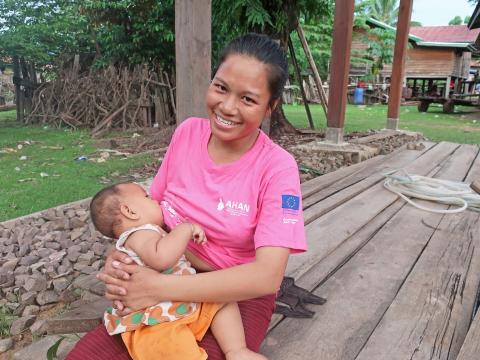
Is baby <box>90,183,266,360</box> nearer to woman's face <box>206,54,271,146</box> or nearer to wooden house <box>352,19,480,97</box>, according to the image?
woman's face <box>206,54,271,146</box>

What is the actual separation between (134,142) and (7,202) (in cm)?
368

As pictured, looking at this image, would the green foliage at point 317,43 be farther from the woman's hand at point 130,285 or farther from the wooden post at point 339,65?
the woman's hand at point 130,285

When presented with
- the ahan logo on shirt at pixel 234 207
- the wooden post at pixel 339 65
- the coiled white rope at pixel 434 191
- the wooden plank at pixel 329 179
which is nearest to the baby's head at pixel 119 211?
the ahan logo on shirt at pixel 234 207

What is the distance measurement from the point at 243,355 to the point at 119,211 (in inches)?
24.3

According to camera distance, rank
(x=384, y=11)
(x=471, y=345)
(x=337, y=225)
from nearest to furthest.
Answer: (x=471, y=345)
(x=337, y=225)
(x=384, y=11)

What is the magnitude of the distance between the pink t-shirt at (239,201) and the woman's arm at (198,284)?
0.25ft

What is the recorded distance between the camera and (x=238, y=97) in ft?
4.50

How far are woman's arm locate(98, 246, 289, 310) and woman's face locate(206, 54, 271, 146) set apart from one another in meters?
0.42

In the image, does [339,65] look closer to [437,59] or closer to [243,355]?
[243,355]

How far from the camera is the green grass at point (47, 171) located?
4.30 metres

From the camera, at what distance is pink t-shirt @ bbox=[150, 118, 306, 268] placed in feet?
4.40

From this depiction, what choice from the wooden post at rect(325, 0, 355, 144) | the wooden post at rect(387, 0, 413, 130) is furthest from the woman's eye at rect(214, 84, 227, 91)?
the wooden post at rect(387, 0, 413, 130)

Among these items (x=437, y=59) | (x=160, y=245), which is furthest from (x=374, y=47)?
(x=160, y=245)

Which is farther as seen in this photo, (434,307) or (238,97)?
(434,307)
